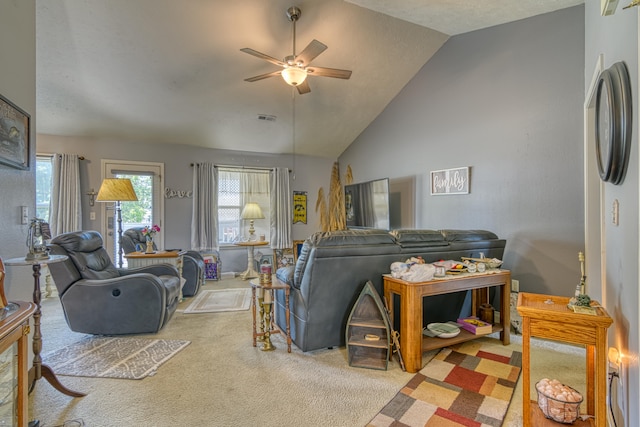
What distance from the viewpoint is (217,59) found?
3.61 meters

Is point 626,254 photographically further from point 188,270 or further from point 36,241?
point 188,270

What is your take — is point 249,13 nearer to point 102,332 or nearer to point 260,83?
point 260,83

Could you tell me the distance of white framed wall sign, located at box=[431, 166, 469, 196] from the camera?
367cm

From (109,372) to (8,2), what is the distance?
8.33ft

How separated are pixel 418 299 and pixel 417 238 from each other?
1.99ft

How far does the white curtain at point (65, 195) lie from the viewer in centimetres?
445

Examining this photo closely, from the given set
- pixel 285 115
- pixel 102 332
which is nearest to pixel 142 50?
pixel 285 115

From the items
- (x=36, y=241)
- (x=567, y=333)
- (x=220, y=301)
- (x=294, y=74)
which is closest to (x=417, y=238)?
(x=567, y=333)

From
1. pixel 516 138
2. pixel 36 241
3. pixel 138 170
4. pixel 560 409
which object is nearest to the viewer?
pixel 560 409

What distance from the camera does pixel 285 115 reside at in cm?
492

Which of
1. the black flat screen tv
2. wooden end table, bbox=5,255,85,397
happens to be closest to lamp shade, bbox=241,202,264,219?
the black flat screen tv

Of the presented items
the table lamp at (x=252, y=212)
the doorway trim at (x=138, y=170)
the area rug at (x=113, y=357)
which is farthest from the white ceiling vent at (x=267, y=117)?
the area rug at (x=113, y=357)

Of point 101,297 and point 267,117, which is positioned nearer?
point 101,297

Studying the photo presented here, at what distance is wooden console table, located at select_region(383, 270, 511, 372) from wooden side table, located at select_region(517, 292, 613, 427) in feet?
2.25
